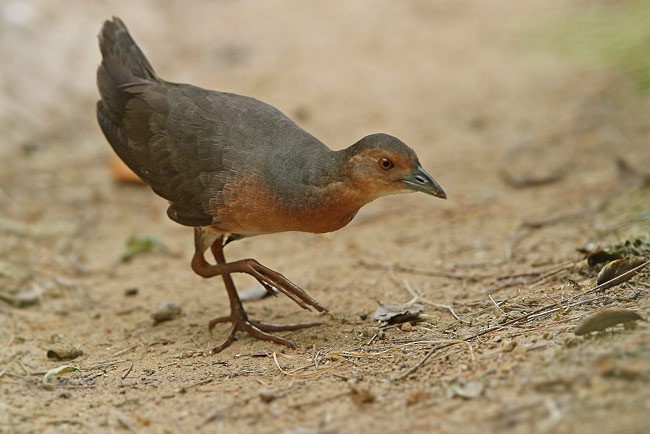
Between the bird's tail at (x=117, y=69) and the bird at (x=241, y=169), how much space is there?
10 mm

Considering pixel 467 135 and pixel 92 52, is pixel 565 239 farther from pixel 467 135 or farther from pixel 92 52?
pixel 92 52

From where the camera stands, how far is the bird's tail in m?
5.56

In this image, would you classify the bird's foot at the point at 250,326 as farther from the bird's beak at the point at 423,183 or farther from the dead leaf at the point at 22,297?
the dead leaf at the point at 22,297

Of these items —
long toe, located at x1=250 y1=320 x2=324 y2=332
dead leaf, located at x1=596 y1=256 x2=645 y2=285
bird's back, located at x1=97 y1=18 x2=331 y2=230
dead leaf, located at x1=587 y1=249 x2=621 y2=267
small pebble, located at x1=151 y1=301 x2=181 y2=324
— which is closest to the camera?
dead leaf, located at x1=596 y1=256 x2=645 y2=285

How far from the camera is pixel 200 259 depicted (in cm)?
521

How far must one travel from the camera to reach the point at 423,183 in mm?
4387

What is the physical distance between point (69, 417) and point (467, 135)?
5.96 meters

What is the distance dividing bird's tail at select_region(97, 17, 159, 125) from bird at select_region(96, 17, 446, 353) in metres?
0.01

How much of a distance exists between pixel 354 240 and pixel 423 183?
91.2 inches

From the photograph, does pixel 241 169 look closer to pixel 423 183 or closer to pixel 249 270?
pixel 249 270

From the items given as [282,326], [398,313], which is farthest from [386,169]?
[282,326]

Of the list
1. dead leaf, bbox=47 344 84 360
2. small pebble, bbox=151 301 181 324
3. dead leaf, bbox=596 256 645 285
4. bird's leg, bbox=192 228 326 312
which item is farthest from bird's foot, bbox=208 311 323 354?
dead leaf, bbox=596 256 645 285

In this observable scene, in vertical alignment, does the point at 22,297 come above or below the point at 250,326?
above

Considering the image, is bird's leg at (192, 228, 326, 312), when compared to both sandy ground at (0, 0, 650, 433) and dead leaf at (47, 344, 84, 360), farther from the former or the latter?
dead leaf at (47, 344, 84, 360)
